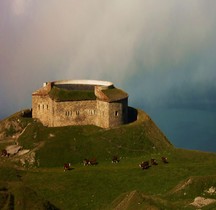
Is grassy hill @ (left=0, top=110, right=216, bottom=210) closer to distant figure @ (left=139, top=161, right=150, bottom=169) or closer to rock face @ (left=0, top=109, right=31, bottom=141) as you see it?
rock face @ (left=0, top=109, right=31, bottom=141)

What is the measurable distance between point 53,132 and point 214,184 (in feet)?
135

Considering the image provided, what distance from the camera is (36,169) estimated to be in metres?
86.9

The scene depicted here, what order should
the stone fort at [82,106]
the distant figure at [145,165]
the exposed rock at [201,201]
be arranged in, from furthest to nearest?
the stone fort at [82,106], the distant figure at [145,165], the exposed rock at [201,201]

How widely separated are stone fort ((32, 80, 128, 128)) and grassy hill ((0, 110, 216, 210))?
2.27 meters

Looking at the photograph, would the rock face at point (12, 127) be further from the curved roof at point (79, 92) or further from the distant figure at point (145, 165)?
the distant figure at point (145, 165)

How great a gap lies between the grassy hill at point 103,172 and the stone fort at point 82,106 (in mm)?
2270

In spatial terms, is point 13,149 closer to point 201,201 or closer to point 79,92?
point 79,92

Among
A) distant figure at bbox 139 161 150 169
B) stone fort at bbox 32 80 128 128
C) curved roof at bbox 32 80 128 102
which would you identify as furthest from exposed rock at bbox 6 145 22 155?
distant figure at bbox 139 161 150 169

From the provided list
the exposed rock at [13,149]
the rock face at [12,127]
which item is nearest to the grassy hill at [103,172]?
the rock face at [12,127]

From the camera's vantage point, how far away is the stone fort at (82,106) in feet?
333

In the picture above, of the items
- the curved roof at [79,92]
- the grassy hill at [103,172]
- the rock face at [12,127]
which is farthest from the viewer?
the rock face at [12,127]

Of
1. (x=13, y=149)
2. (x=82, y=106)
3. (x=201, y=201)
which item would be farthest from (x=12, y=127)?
(x=201, y=201)

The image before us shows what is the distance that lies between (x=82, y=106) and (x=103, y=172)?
86.0 ft

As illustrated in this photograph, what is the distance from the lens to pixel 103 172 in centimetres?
8031
